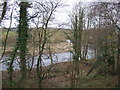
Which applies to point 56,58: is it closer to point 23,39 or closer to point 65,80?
point 65,80

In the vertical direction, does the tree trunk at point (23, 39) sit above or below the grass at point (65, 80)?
above

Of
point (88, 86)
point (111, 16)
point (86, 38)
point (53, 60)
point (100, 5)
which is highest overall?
point (100, 5)

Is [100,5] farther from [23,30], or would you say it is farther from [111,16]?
[23,30]

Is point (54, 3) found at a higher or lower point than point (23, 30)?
higher

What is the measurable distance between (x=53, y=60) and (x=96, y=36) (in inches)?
22.3

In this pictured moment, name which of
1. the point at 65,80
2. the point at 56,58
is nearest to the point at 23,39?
the point at 56,58

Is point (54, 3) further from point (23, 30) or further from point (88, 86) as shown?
point (88, 86)

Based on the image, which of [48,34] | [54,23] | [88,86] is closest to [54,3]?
[54,23]

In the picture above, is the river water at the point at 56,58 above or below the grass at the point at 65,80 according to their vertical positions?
above

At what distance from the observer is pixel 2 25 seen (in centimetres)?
136

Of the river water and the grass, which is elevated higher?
the river water

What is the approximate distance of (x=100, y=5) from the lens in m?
1.45

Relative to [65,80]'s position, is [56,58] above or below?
above

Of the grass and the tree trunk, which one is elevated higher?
the tree trunk
